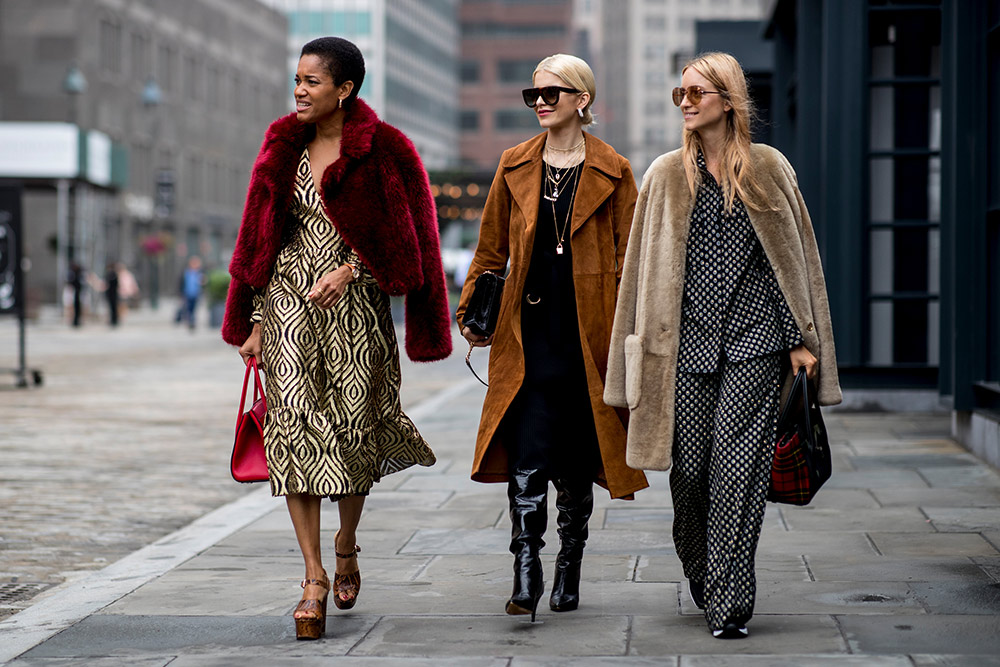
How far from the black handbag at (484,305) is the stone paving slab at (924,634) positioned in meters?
1.40

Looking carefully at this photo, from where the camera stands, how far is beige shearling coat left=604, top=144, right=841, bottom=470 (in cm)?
466

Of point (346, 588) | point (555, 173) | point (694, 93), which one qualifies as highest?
point (694, 93)

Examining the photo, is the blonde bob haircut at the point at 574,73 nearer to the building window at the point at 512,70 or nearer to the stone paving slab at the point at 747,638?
the stone paving slab at the point at 747,638

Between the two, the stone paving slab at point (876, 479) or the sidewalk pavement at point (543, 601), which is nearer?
the sidewalk pavement at point (543, 601)

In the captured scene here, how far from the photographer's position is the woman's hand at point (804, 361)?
15.3 feet

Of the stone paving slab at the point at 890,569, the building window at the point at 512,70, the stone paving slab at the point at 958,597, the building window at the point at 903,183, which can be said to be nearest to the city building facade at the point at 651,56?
the building window at the point at 512,70

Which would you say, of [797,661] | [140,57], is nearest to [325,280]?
[797,661]

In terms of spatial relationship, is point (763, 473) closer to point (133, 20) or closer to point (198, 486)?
point (198, 486)

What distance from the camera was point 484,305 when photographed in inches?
195

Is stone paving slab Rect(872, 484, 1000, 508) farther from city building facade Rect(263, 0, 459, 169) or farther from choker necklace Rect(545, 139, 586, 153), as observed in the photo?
city building facade Rect(263, 0, 459, 169)

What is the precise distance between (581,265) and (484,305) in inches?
13.0

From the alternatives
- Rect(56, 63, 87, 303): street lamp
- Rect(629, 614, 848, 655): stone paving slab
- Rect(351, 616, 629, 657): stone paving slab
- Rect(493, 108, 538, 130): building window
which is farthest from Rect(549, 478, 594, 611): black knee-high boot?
Rect(493, 108, 538, 130): building window

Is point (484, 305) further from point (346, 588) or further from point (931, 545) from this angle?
point (931, 545)

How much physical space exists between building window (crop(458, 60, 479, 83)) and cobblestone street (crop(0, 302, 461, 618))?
123m
